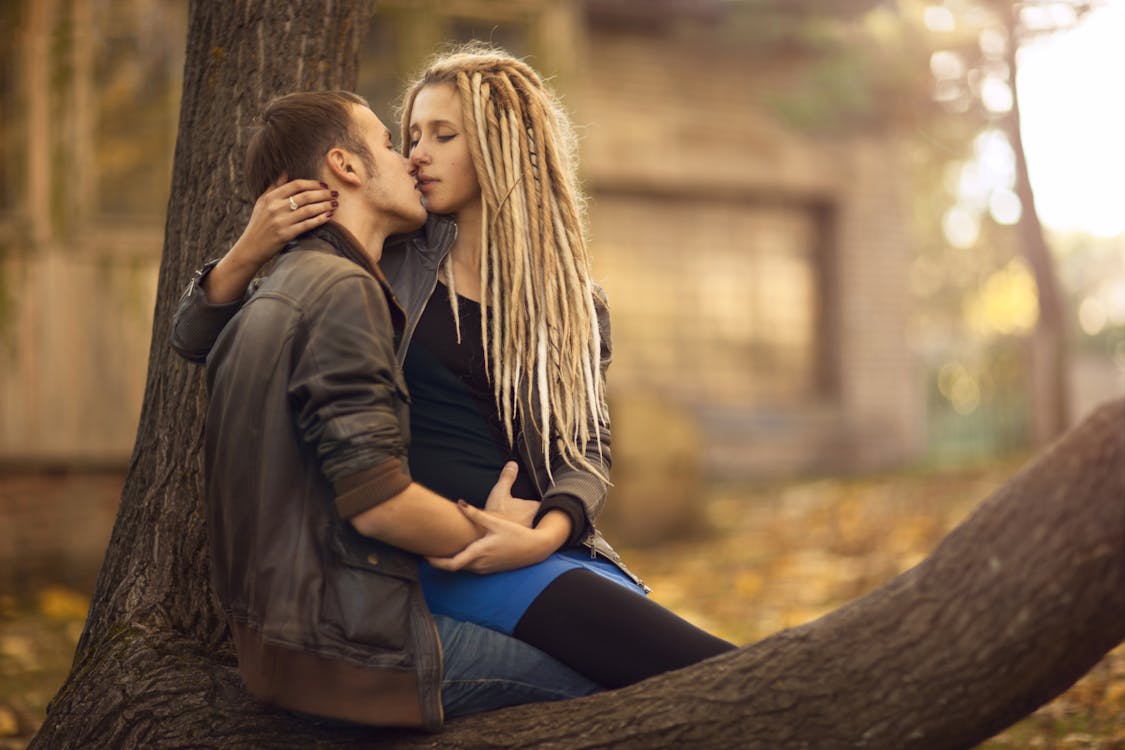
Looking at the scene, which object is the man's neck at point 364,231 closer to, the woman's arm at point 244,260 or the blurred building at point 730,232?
the woman's arm at point 244,260

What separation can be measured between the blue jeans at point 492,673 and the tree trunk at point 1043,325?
34.9 ft

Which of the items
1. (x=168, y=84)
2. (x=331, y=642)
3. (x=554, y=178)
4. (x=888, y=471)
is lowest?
(x=888, y=471)

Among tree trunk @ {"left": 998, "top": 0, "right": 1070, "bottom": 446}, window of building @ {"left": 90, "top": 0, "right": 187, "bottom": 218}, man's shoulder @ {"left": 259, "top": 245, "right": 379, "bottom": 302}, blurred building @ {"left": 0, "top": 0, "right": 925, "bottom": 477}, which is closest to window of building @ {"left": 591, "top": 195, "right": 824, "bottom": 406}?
blurred building @ {"left": 0, "top": 0, "right": 925, "bottom": 477}

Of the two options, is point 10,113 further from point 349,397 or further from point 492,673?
point 492,673

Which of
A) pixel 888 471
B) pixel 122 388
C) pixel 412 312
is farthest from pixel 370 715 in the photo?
pixel 888 471

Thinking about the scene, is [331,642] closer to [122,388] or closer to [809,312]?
[122,388]

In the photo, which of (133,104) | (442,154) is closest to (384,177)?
(442,154)

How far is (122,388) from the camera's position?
341 inches

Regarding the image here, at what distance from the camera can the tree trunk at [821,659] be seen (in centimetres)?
238

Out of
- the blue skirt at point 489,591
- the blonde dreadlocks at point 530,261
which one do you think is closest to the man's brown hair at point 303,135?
the blonde dreadlocks at point 530,261

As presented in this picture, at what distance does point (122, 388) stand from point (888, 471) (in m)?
9.23

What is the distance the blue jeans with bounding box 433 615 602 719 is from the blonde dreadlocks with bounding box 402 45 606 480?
50 centimetres

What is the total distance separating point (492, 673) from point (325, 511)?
54 centimetres

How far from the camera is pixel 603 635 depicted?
2801mm
